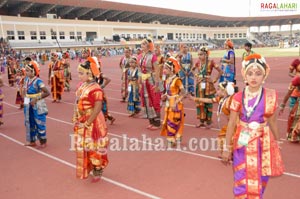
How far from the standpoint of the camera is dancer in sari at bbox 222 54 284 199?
2.82 metres

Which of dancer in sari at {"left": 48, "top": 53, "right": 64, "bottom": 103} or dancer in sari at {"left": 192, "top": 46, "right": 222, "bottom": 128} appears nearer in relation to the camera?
dancer in sari at {"left": 192, "top": 46, "right": 222, "bottom": 128}

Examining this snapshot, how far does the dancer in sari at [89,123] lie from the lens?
4.11m

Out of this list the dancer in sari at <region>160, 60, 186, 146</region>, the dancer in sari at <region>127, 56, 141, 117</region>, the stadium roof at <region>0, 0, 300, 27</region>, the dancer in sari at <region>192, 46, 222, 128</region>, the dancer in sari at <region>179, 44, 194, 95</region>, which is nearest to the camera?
the dancer in sari at <region>160, 60, 186, 146</region>

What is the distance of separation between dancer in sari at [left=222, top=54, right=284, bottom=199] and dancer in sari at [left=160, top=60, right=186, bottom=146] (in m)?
2.67

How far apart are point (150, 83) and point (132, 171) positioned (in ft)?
9.26

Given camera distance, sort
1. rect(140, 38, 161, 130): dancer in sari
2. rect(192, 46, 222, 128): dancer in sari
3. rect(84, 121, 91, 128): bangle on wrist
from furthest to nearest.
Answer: rect(140, 38, 161, 130): dancer in sari < rect(192, 46, 222, 128): dancer in sari < rect(84, 121, 91, 128): bangle on wrist

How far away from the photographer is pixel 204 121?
24.0 feet

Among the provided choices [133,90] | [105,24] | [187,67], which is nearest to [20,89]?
[133,90]

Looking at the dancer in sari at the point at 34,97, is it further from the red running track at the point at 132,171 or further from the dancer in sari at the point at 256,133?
the dancer in sari at the point at 256,133

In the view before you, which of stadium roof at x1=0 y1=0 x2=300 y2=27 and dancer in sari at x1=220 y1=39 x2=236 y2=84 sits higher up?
stadium roof at x1=0 y1=0 x2=300 y2=27

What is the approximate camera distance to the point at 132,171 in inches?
192

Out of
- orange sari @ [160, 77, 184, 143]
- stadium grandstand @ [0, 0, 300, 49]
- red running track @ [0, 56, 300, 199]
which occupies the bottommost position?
red running track @ [0, 56, 300, 199]

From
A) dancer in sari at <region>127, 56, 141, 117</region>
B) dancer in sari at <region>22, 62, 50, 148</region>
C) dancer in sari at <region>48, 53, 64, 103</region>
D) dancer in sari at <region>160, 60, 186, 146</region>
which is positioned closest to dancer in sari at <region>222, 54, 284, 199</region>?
dancer in sari at <region>160, 60, 186, 146</region>

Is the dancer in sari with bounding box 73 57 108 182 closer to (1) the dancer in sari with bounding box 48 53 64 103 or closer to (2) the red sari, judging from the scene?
(2) the red sari
